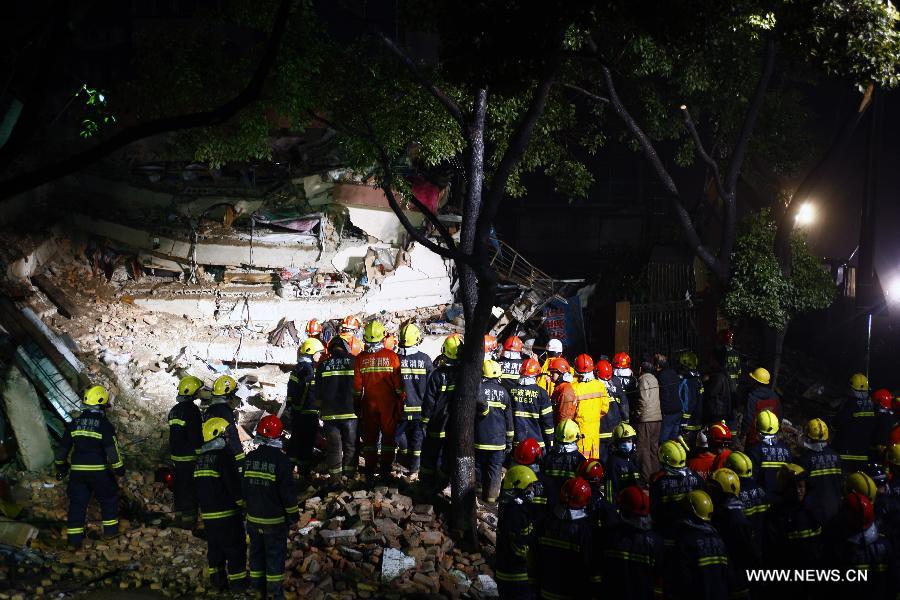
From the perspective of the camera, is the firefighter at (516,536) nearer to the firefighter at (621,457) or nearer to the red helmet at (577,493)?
the red helmet at (577,493)

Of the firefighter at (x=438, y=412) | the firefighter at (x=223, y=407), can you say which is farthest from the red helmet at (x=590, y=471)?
the firefighter at (x=223, y=407)

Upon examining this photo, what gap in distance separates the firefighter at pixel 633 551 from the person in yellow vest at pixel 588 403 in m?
4.31

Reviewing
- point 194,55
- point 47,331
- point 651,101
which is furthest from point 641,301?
point 47,331

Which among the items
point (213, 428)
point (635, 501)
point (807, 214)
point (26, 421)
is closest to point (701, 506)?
point (635, 501)

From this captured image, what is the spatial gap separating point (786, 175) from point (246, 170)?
13681 mm

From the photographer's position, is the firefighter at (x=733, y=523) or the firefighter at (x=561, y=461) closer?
the firefighter at (x=733, y=523)

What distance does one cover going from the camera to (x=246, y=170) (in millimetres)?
19375

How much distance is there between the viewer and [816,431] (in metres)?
7.69

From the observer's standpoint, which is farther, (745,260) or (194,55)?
(745,260)

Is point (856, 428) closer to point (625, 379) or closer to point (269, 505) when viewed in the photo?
point (625, 379)

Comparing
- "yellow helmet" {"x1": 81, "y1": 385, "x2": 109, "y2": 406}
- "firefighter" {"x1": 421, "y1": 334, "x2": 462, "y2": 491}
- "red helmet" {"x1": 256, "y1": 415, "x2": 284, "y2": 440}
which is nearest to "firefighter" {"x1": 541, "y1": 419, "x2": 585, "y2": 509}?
"firefighter" {"x1": 421, "y1": 334, "x2": 462, "y2": 491}

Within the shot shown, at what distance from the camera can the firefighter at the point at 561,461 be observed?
23.7 feet

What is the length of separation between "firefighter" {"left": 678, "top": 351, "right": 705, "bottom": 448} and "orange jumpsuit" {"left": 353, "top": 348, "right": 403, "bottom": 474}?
462 cm

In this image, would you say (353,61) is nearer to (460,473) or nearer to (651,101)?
(460,473)
